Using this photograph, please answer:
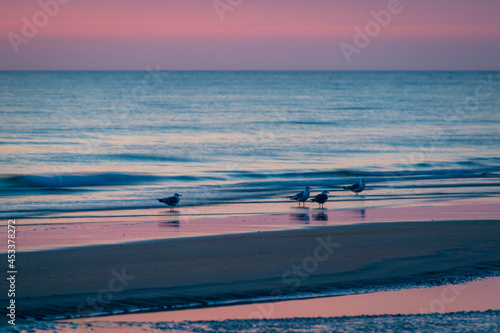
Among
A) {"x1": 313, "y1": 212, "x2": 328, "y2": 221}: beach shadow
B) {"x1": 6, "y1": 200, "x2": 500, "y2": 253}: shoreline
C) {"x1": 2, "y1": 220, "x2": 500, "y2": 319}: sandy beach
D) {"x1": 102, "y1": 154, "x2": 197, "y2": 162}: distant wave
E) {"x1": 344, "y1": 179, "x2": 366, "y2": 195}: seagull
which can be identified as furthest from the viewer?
{"x1": 102, "y1": 154, "x2": 197, "y2": 162}: distant wave

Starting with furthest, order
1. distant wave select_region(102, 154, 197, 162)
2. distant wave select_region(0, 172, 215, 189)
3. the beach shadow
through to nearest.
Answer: distant wave select_region(102, 154, 197, 162) < distant wave select_region(0, 172, 215, 189) < the beach shadow

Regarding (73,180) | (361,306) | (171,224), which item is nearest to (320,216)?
(171,224)

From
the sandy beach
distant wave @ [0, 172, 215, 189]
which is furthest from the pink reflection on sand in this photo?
distant wave @ [0, 172, 215, 189]

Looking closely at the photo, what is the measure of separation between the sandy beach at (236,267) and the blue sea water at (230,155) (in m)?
5.99

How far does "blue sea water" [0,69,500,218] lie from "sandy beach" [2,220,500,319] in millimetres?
5991

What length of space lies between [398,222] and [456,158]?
62.4 ft

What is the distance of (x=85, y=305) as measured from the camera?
848 centimetres

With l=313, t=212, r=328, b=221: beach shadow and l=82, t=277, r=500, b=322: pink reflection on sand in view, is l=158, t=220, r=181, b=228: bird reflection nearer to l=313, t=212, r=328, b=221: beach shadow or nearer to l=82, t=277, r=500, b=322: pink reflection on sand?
l=313, t=212, r=328, b=221: beach shadow

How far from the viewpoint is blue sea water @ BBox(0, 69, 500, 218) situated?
21.2 m

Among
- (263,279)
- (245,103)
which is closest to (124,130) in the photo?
(245,103)

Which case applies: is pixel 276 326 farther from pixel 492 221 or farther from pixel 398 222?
pixel 492 221

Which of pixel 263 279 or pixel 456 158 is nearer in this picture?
pixel 263 279

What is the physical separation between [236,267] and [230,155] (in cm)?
2307

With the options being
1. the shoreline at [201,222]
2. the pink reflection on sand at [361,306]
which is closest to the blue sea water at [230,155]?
the shoreline at [201,222]
